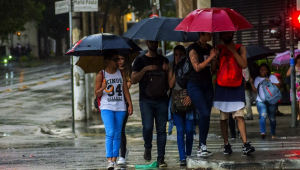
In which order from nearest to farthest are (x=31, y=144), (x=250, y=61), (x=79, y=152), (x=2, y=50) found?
1. (x=79, y=152)
2. (x=31, y=144)
3. (x=250, y=61)
4. (x=2, y=50)

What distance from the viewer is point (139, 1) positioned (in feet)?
168

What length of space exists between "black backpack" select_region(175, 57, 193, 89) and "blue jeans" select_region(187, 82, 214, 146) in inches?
4.2

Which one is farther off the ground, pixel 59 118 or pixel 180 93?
pixel 180 93

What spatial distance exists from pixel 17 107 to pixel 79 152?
400 inches

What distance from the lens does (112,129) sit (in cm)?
748

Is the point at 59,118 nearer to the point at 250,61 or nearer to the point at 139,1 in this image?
the point at 250,61

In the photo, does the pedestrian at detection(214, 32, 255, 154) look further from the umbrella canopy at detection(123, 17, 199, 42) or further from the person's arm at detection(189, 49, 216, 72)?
the umbrella canopy at detection(123, 17, 199, 42)

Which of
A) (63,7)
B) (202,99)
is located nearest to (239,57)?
(202,99)

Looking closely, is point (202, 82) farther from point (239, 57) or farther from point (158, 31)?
point (158, 31)

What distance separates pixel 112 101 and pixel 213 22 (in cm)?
180

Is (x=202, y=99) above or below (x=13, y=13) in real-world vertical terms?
below

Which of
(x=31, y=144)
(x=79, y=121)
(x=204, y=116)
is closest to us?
(x=204, y=116)

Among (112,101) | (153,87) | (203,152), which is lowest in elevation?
(203,152)

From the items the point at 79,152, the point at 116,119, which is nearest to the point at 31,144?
the point at 79,152
